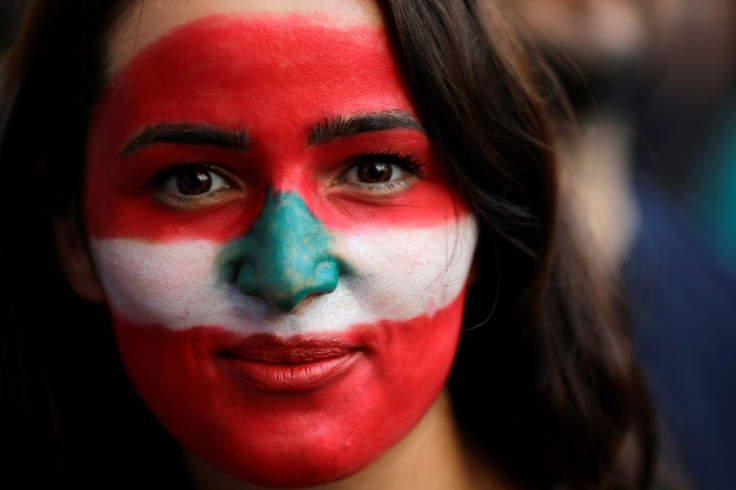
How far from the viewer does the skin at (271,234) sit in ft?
4.28

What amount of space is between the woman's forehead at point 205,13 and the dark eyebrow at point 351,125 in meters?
0.13

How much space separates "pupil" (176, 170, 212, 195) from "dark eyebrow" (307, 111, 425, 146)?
0.56 ft

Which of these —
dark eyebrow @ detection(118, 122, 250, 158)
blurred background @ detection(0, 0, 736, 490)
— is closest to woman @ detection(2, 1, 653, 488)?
dark eyebrow @ detection(118, 122, 250, 158)

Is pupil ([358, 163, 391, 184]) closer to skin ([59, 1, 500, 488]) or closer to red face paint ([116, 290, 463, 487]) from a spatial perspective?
skin ([59, 1, 500, 488])

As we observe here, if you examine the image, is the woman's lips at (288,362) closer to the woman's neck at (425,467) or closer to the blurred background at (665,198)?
the woman's neck at (425,467)

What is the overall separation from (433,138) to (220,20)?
355 millimetres

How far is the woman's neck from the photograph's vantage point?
1.53 metres

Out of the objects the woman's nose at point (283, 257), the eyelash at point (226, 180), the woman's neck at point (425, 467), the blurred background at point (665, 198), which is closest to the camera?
the woman's nose at point (283, 257)

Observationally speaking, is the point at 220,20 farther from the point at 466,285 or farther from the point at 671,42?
the point at 671,42

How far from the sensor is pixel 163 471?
69.6 inches

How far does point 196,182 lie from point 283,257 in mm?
205

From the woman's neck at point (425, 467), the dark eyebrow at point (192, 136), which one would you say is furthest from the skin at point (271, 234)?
the woman's neck at point (425, 467)

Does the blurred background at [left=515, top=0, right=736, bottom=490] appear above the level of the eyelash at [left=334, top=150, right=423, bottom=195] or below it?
below

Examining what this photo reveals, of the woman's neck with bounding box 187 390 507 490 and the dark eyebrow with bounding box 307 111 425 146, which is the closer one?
the dark eyebrow with bounding box 307 111 425 146
